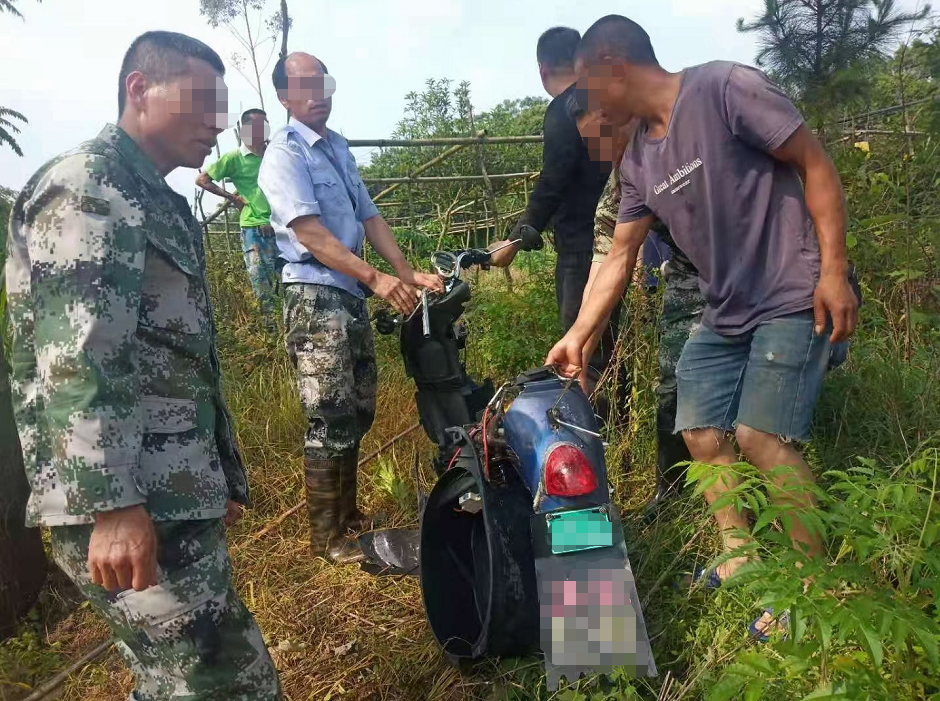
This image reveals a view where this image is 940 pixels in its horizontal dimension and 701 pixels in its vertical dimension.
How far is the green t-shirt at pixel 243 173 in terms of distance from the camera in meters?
5.57

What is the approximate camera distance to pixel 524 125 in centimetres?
2852

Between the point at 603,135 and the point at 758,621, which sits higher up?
the point at 603,135

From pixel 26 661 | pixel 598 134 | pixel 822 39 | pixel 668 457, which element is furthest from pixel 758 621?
pixel 822 39

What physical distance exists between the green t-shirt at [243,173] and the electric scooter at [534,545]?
414 centimetres

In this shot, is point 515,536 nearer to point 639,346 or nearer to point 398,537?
point 398,537

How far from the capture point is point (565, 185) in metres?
3.46

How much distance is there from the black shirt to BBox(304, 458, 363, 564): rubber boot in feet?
5.42

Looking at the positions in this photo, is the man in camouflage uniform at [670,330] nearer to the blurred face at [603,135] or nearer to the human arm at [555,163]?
the blurred face at [603,135]

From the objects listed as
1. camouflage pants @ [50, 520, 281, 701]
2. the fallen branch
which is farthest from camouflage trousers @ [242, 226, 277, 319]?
camouflage pants @ [50, 520, 281, 701]

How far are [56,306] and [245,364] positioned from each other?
384 cm

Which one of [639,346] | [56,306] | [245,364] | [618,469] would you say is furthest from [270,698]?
[245,364]

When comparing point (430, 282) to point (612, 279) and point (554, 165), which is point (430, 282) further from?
point (554, 165)

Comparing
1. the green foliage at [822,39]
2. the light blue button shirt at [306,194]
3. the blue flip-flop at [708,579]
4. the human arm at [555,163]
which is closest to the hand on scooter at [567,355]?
the blue flip-flop at [708,579]

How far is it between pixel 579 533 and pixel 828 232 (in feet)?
3.74
